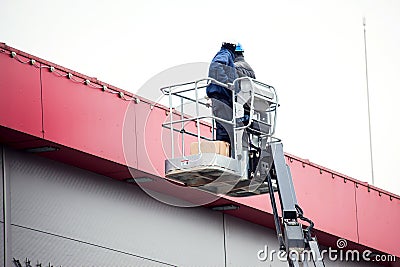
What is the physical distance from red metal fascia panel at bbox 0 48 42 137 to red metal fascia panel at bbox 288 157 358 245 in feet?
20.8

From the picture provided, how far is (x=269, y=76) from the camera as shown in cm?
2714

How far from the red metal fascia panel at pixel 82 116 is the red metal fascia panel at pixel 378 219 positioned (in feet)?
24.2

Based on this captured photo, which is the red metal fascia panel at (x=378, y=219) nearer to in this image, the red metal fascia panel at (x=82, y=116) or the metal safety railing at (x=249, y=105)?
the red metal fascia panel at (x=82, y=116)

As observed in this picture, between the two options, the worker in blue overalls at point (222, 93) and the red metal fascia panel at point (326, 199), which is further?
the red metal fascia panel at point (326, 199)

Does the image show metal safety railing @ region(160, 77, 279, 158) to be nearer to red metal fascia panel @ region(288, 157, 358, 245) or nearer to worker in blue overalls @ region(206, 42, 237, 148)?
worker in blue overalls @ region(206, 42, 237, 148)

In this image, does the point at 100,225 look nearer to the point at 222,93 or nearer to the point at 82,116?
the point at 82,116

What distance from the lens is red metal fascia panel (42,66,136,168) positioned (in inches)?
634

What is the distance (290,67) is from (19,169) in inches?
510

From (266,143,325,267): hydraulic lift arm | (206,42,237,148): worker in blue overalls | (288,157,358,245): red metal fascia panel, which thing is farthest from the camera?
(288,157,358,245): red metal fascia panel

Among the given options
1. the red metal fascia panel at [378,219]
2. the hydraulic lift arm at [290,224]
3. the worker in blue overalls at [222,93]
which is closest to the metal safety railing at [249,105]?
the worker in blue overalls at [222,93]

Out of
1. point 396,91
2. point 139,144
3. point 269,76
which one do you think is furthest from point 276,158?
point 396,91

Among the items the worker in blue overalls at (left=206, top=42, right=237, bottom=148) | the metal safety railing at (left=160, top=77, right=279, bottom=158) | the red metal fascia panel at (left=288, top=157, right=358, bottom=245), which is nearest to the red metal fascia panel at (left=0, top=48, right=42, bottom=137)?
the metal safety railing at (left=160, top=77, right=279, bottom=158)

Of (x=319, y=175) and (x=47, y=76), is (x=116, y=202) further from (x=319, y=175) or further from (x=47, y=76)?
(x=319, y=175)

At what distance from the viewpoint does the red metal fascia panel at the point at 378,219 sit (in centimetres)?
2303
